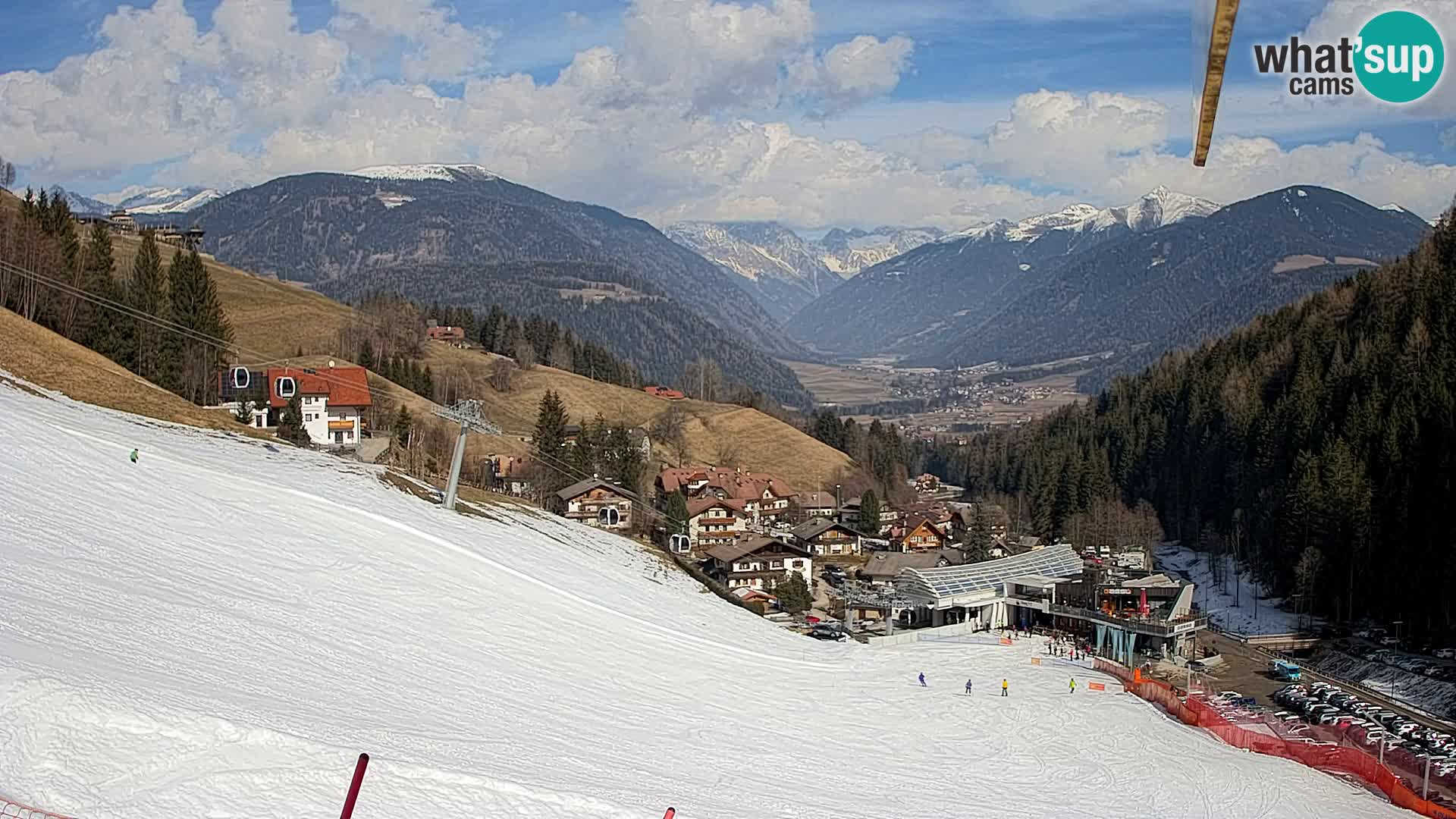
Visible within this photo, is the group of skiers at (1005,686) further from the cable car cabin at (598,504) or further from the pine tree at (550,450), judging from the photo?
the pine tree at (550,450)

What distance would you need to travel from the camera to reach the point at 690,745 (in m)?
22.9

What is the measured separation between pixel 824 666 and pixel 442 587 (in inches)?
477

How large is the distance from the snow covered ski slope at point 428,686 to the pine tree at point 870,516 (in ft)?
153

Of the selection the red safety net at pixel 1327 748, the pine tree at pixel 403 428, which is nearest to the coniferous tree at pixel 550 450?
the pine tree at pixel 403 428

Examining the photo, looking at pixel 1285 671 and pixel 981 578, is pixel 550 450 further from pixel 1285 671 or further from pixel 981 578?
pixel 1285 671

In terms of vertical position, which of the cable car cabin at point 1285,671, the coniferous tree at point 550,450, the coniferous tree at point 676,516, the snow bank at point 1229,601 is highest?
the coniferous tree at point 550,450

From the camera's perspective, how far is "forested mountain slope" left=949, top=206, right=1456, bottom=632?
60.8 m

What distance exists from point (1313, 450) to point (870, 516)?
30739 mm

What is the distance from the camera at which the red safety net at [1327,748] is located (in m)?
28.8

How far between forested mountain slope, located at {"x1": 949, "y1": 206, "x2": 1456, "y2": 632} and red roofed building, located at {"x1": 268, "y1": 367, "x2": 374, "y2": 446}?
52.1 m

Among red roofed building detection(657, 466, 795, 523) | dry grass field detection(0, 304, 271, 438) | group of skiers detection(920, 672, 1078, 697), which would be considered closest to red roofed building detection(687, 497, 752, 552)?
red roofed building detection(657, 466, 795, 523)

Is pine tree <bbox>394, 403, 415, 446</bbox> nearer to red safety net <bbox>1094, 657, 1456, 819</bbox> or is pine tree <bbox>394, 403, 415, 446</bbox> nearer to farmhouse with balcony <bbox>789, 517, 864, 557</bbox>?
farmhouse with balcony <bbox>789, 517, 864, 557</bbox>

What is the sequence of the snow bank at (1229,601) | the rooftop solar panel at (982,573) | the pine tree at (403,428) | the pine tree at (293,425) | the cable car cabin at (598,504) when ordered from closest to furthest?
the pine tree at (293,425), the rooftop solar panel at (982,573), the snow bank at (1229,601), the pine tree at (403,428), the cable car cabin at (598,504)

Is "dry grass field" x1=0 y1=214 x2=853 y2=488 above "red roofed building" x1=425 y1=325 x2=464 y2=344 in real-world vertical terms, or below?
below
